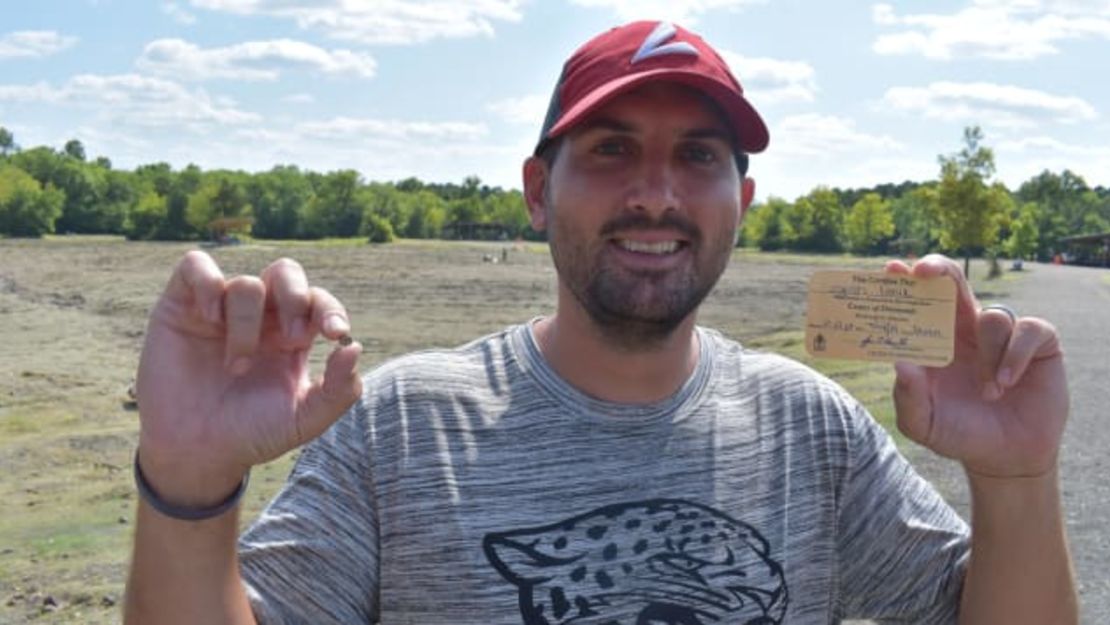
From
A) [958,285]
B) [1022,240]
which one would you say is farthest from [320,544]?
[1022,240]

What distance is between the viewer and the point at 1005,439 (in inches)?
82.5

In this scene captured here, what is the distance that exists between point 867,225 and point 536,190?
9789cm

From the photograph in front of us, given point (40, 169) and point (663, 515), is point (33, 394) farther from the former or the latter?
point (40, 169)

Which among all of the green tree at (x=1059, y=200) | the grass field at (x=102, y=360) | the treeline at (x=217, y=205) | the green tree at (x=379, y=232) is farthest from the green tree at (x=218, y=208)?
the green tree at (x=1059, y=200)

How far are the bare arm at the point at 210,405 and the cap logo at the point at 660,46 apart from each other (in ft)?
2.68

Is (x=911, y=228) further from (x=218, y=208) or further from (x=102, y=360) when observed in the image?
(x=102, y=360)

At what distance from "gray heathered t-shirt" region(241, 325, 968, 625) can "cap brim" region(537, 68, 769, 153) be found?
457 mm

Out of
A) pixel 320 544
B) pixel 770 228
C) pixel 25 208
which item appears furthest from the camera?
pixel 770 228

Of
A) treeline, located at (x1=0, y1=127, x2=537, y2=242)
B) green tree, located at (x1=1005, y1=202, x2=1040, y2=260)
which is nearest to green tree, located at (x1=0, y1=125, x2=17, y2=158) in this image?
treeline, located at (x1=0, y1=127, x2=537, y2=242)

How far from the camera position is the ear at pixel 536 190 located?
7.73 ft

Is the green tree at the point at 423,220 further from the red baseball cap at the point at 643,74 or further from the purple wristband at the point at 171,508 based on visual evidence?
the purple wristband at the point at 171,508

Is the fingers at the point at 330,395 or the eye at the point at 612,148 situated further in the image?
the eye at the point at 612,148

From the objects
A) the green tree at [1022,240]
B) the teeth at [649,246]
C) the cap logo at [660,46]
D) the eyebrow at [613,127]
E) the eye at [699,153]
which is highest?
the cap logo at [660,46]

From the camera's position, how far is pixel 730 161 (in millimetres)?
2252
